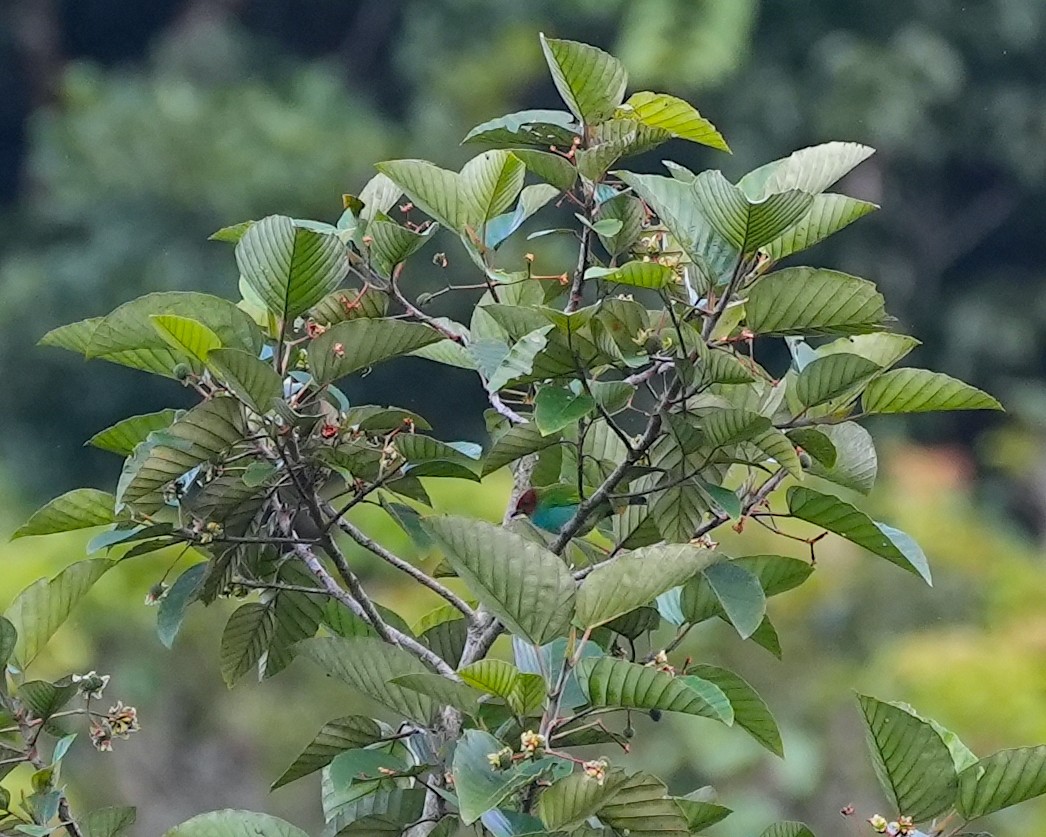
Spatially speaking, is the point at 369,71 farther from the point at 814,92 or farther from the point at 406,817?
the point at 406,817

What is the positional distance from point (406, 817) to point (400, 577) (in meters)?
3.08

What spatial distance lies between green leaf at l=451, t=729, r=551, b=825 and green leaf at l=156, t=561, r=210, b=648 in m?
0.18

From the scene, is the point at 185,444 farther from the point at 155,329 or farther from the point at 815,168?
the point at 815,168

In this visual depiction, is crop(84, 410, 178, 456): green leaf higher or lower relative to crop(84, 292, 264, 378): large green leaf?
lower

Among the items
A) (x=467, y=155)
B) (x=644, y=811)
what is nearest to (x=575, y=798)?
(x=644, y=811)

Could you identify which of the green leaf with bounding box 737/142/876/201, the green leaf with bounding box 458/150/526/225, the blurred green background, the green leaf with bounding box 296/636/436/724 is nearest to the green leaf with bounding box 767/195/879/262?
the green leaf with bounding box 737/142/876/201

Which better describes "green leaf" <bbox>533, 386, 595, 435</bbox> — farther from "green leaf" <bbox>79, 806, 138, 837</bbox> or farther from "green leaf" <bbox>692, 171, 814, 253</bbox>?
"green leaf" <bbox>79, 806, 138, 837</bbox>

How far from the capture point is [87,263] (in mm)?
5809

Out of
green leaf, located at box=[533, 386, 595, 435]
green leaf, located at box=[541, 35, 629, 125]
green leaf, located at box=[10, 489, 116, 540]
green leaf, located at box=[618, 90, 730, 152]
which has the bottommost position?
green leaf, located at box=[10, 489, 116, 540]

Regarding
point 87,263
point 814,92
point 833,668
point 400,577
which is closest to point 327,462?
point 833,668

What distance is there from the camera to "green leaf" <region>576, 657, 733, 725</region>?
583mm

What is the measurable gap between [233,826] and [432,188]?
0.28m

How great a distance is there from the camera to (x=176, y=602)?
72 centimetres

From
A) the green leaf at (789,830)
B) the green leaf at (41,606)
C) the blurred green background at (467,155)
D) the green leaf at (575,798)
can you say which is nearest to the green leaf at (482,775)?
the green leaf at (575,798)
